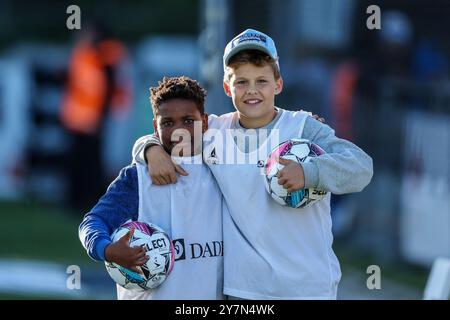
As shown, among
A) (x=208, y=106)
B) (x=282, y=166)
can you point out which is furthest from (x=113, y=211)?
(x=208, y=106)

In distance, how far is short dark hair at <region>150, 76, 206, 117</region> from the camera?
20.6ft

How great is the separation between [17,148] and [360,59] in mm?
6111

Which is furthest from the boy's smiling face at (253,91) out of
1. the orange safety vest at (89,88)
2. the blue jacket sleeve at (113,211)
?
the orange safety vest at (89,88)

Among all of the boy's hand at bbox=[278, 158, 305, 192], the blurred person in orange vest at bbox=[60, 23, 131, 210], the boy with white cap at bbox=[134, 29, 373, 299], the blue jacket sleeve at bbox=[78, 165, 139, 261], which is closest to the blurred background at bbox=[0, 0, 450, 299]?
the blurred person in orange vest at bbox=[60, 23, 131, 210]

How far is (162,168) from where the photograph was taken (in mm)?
6215

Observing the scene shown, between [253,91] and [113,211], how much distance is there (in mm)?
882

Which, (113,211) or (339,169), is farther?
(113,211)

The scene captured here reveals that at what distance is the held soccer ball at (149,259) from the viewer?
5.99m

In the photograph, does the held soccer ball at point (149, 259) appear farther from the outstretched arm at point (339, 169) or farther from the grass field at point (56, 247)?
the grass field at point (56, 247)

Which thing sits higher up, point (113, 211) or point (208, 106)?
point (208, 106)

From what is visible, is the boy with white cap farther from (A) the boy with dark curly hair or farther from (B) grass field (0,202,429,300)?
(B) grass field (0,202,429,300)

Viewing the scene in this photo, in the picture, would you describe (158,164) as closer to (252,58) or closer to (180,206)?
(180,206)

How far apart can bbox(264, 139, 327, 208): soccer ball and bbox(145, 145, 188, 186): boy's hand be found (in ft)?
1.47
